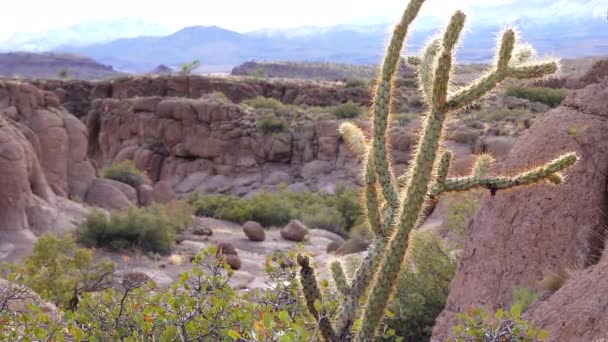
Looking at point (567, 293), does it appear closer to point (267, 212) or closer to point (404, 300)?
point (404, 300)

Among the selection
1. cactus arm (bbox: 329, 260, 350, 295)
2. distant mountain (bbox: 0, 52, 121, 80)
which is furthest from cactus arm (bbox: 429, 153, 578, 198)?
distant mountain (bbox: 0, 52, 121, 80)

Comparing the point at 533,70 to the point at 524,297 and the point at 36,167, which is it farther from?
the point at 36,167

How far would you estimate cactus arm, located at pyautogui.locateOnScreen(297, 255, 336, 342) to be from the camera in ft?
13.2

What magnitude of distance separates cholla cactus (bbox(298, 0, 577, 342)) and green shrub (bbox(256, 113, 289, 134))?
32102mm

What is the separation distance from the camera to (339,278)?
429 cm

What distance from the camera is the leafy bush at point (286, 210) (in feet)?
78.0

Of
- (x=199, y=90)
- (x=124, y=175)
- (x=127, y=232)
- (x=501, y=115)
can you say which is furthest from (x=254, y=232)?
(x=199, y=90)

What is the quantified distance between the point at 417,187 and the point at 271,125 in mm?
32726

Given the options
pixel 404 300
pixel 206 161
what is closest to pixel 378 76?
pixel 404 300

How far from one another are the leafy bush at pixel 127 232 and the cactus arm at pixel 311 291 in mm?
13906

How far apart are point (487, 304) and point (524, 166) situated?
1.36 m

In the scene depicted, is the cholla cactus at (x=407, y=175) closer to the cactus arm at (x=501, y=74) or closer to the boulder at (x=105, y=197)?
the cactus arm at (x=501, y=74)

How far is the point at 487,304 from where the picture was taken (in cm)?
657

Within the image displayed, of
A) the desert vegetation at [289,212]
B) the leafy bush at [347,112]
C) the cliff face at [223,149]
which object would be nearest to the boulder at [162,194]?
the desert vegetation at [289,212]
